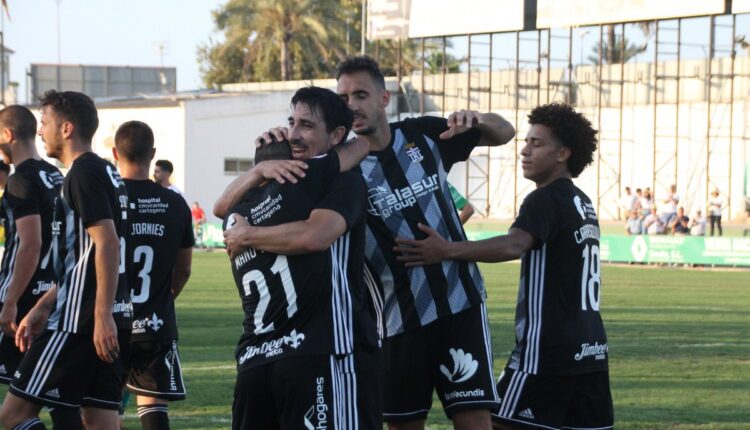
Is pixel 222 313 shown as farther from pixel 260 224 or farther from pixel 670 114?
pixel 670 114

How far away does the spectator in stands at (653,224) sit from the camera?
37.2 m

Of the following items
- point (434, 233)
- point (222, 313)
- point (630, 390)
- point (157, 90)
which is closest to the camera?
point (434, 233)

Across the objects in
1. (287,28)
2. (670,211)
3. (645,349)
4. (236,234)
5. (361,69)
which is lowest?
(645,349)

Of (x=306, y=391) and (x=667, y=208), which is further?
(x=667, y=208)

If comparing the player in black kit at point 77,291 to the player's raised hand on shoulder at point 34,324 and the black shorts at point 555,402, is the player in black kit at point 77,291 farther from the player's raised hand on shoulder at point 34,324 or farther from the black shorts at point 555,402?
the black shorts at point 555,402

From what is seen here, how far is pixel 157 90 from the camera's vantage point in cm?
8312

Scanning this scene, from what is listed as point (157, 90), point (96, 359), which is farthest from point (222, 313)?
point (157, 90)

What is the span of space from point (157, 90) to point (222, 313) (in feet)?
217

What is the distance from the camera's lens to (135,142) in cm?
827

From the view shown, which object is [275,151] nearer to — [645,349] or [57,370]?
[57,370]

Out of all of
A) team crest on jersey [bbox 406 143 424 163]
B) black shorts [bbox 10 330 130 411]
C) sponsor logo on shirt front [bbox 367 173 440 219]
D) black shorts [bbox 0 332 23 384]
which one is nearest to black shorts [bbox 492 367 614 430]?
sponsor logo on shirt front [bbox 367 173 440 219]

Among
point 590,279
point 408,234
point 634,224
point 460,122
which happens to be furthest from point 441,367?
point 634,224

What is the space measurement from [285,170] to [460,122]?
6.06ft

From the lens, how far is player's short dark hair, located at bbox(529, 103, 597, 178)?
677cm
